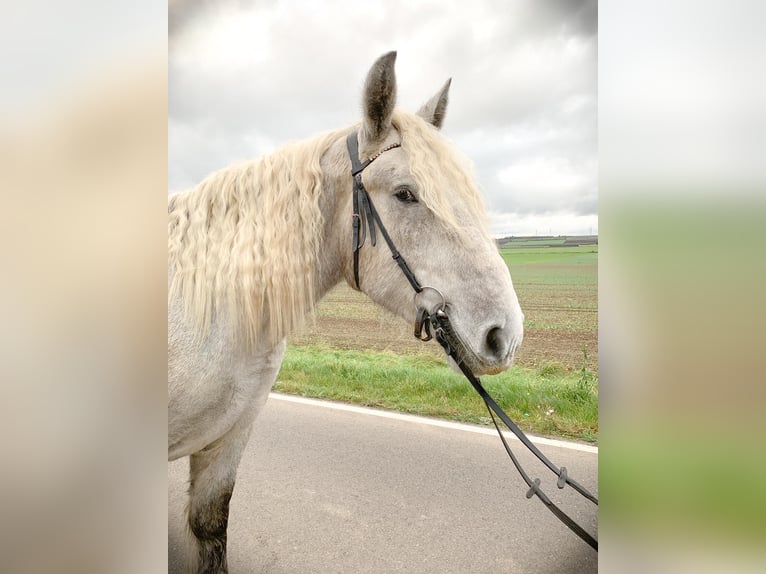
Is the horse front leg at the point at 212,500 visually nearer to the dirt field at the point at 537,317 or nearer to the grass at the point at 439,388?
the dirt field at the point at 537,317

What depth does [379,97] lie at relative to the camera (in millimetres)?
907

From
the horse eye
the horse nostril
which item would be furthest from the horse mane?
the horse nostril

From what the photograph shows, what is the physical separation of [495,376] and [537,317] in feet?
1.97

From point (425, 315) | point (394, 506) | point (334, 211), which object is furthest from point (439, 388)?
point (334, 211)

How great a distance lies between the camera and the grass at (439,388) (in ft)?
4.47

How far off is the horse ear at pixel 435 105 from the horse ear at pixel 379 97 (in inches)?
Result: 7.8

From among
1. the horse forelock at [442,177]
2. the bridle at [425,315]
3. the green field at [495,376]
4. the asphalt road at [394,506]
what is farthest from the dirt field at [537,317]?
the asphalt road at [394,506]

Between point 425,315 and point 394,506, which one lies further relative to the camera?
point 394,506
